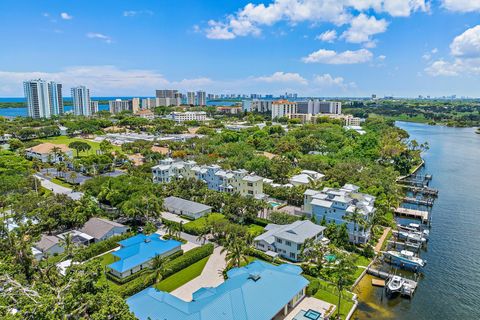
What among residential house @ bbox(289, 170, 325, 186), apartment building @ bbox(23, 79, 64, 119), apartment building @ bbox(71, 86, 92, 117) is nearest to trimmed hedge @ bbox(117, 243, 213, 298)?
residential house @ bbox(289, 170, 325, 186)

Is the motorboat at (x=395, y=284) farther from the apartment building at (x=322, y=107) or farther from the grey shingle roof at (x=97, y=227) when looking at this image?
the apartment building at (x=322, y=107)

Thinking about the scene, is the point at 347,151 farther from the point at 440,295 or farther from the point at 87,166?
the point at 87,166

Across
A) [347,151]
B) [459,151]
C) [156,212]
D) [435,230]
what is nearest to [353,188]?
[435,230]

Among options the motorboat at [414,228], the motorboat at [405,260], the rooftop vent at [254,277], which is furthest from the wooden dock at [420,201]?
the rooftop vent at [254,277]

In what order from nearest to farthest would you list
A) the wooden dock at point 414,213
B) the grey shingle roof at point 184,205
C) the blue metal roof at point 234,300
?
1. the blue metal roof at point 234,300
2. the grey shingle roof at point 184,205
3. the wooden dock at point 414,213

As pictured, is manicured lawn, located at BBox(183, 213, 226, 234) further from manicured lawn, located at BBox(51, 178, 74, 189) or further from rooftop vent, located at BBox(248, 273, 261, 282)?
manicured lawn, located at BBox(51, 178, 74, 189)

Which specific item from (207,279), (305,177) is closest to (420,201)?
(305,177)

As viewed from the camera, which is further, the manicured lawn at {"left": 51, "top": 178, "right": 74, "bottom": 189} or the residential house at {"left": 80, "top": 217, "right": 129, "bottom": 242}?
the manicured lawn at {"left": 51, "top": 178, "right": 74, "bottom": 189}
